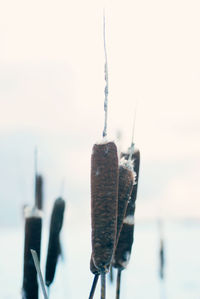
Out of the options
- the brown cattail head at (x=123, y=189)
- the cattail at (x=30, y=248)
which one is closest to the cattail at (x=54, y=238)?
the cattail at (x=30, y=248)

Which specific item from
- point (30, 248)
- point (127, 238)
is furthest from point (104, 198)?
point (30, 248)

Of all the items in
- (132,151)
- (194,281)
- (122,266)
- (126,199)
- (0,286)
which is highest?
(132,151)

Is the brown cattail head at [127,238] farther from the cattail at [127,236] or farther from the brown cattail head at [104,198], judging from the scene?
the brown cattail head at [104,198]

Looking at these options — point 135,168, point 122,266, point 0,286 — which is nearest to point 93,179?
point 135,168

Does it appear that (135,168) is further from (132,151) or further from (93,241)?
(93,241)

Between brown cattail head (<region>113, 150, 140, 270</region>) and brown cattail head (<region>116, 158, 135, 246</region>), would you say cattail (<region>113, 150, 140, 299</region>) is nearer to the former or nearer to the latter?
brown cattail head (<region>113, 150, 140, 270</region>)

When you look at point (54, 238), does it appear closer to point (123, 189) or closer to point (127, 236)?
point (127, 236)
